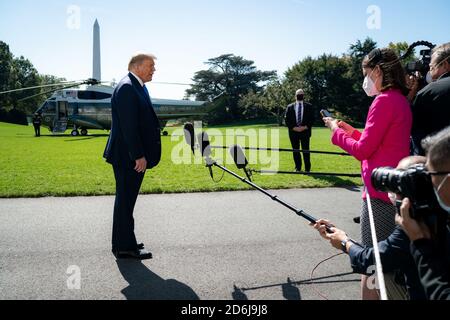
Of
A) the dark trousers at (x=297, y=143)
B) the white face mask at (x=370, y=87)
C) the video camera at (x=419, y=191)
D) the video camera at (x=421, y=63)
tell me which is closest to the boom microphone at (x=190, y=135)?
the white face mask at (x=370, y=87)

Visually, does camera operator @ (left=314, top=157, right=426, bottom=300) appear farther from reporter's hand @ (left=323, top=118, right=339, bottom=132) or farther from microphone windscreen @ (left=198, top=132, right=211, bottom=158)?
microphone windscreen @ (left=198, top=132, right=211, bottom=158)

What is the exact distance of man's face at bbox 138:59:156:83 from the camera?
415 centimetres

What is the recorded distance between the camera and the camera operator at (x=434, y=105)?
258 centimetres

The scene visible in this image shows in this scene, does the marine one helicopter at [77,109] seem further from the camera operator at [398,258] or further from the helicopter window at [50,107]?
the camera operator at [398,258]

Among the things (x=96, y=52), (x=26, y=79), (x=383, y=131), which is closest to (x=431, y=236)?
(x=383, y=131)

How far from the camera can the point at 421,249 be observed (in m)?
1.68

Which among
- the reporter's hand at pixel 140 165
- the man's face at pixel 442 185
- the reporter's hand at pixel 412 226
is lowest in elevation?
the reporter's hand at pixel 412 226

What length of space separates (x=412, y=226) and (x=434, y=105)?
4.41ft

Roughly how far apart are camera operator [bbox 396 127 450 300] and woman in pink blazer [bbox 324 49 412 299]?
80cm

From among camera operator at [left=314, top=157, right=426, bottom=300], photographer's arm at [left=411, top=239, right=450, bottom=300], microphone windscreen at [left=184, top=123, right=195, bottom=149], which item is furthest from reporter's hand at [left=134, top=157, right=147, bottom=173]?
photographer's arm at [left=411, top=239, right=450, bottom=300]

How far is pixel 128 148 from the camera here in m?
3.91

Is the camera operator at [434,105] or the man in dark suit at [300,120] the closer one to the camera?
the camera operator at [434,105]

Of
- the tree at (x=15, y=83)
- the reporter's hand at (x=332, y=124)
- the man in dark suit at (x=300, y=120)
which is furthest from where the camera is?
the tree at (x=15, y=83)

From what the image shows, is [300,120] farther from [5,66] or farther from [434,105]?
[5,66]
